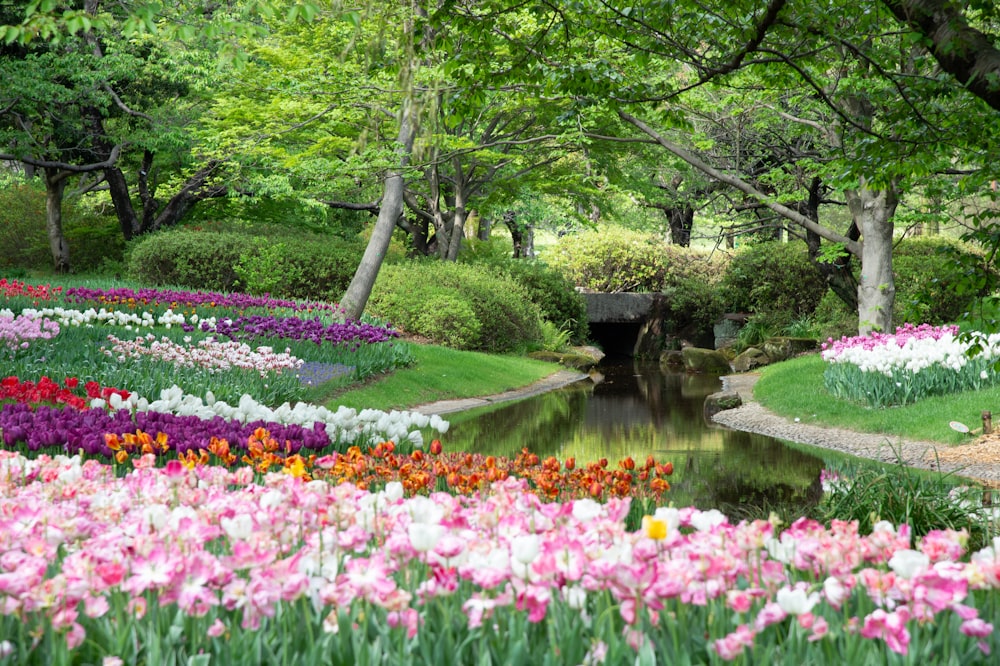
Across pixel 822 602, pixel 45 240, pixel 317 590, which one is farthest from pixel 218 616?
pixel 45 240

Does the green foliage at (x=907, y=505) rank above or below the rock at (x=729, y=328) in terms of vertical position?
below

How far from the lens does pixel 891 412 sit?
11.8 meters

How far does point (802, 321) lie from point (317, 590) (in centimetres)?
2379

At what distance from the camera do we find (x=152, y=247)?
23.3m

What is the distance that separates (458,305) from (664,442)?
28.1ft

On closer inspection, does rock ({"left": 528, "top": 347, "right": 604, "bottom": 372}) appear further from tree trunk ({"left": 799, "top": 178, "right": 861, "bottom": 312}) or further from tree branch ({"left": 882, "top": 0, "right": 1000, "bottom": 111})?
tree branch ({"left": 882, "top": 0, "right": 1000, "bottom": 111})

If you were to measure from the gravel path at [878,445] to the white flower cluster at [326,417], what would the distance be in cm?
344

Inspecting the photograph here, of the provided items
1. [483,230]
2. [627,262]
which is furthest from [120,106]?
[627,262]

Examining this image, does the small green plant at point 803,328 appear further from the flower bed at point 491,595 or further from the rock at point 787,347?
the flower bed at point 491,595

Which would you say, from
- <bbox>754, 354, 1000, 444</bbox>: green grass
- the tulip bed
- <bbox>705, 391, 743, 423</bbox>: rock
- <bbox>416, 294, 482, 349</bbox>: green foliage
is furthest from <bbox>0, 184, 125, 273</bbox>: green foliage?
the tulip bed

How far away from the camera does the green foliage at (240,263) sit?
2298 centimetres

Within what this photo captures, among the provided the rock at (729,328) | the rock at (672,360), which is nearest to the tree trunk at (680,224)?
the rock at (729,328)

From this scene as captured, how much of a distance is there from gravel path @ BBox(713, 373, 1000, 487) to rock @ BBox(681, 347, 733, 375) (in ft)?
24.8

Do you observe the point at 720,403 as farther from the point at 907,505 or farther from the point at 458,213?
the point at 458,213
